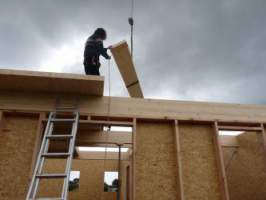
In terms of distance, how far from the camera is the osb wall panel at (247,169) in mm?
4859

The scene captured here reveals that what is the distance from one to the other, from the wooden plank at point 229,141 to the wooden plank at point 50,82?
3.62 metres

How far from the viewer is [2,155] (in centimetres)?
305

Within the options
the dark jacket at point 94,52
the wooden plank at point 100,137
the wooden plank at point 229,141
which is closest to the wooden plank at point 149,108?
the dark jacket at point 94,52

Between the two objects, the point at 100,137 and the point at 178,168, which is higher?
the point at 100,137

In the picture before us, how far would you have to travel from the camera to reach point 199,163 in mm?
3459

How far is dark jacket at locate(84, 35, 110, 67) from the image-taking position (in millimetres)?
3563

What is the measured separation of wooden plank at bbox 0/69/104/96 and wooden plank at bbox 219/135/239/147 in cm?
362

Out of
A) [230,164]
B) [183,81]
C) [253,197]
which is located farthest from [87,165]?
[183,81]

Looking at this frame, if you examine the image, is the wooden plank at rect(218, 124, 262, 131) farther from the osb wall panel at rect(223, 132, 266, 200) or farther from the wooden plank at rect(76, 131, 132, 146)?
the wooden plank at rect(76, 131, 132, 146)

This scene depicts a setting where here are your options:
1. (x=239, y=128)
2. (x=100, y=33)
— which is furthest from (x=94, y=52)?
(x=239, y=128)

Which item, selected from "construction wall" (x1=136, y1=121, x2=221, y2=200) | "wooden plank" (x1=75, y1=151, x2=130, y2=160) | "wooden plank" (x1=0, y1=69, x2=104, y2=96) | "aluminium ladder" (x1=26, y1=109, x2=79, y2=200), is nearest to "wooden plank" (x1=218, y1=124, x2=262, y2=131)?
"construction wall" (x1=136, y1=121, x2=221, y2=200)

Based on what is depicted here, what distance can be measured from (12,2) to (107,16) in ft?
8.76

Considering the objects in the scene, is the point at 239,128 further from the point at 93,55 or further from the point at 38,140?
the point at 38,140

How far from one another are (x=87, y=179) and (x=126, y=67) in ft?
20.9
